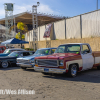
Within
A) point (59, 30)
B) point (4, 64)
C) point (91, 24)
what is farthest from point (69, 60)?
point (59, 30)

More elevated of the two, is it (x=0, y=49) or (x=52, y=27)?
(x=52, y=27)

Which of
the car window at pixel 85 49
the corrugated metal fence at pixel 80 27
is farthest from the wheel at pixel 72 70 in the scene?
the corrugated metal fence at pixel 80 27

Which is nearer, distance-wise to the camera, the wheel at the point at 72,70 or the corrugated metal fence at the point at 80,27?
the wheel at the point at 72,70

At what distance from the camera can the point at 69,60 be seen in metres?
7.76

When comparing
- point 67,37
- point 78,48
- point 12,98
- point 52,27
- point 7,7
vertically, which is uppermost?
point 7,7

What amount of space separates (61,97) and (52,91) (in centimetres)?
72

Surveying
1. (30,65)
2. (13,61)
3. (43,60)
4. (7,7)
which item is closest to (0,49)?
(13,61)

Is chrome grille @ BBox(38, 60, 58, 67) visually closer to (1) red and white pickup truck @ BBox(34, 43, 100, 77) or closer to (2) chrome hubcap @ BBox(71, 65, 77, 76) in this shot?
(1) red and white pickup truck @ BBox(34, 43, 100, 77)

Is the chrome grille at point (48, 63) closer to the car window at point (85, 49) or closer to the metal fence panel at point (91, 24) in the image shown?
the car window at point (85, 49)

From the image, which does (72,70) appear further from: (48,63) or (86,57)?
(86,57)

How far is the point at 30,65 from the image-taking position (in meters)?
10.2

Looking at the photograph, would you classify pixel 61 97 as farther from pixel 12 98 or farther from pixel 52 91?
pixel 12 98

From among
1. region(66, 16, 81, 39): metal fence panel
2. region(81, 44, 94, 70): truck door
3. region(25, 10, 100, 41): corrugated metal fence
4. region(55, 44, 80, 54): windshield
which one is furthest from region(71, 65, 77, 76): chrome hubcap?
region(66, 16, 81, 39): metal fence panel

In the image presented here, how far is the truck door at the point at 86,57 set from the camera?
28.7ft
